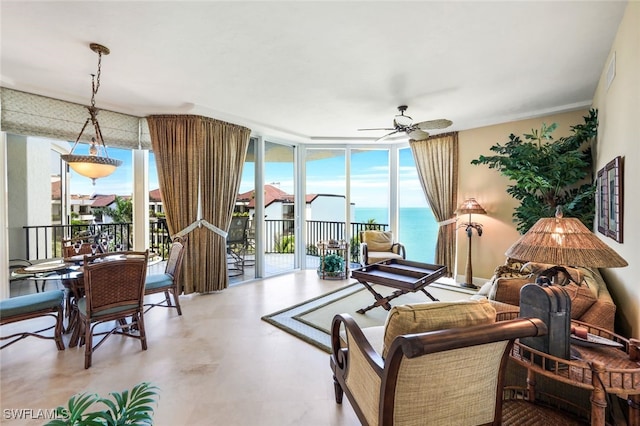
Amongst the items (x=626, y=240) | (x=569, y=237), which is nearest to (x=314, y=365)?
(x=569, y=237)

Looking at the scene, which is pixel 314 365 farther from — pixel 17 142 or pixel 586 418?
pixel 17 142

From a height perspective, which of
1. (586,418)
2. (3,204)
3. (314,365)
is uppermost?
(3,204)

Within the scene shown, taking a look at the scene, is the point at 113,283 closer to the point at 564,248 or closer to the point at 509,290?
the point at 564,248

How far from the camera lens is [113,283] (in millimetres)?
2404

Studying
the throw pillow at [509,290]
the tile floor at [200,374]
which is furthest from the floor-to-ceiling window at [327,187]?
the throw pillow at [509,290]

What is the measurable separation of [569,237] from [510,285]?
1.02 meters

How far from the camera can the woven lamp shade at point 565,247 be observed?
129cm

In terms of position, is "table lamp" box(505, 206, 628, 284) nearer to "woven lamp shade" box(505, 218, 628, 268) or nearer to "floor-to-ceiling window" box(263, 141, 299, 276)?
"woven lamp shade" box(505, 218, 628, 268)

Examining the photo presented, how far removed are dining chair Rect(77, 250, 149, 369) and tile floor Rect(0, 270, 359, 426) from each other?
195 mm

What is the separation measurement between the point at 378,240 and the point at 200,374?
11.5 ft

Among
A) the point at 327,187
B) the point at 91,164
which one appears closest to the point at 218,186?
the point at 91,164

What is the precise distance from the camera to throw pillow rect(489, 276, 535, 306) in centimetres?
222

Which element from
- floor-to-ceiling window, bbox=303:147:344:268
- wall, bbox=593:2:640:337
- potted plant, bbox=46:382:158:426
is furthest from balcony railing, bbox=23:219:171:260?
wall, bbox=593:2:640:337

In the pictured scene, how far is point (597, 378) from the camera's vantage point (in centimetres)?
118
